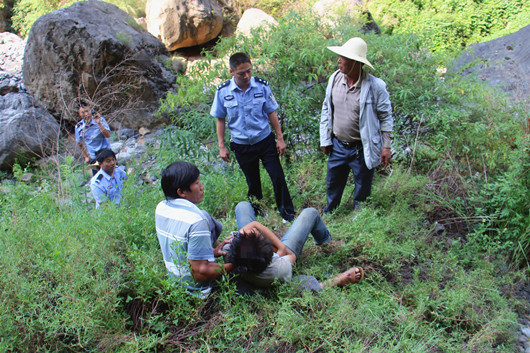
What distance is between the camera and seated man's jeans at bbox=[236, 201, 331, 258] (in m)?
3.13

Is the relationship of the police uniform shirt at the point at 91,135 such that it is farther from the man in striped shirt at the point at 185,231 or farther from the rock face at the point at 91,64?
the man in striped shirt at the point at 185,231

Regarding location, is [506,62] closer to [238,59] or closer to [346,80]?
[346,80]

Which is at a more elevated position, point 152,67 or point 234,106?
point 234,106

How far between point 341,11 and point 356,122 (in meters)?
2.95

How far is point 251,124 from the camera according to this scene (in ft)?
13.2

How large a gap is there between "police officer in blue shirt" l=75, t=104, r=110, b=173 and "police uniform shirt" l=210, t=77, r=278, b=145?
223cm

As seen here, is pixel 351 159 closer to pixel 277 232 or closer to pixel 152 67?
pixel 277 232

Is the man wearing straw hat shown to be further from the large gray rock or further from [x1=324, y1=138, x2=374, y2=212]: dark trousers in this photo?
the large gray rock

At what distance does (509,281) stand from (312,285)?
1.80 meters

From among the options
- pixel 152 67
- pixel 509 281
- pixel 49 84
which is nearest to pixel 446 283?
pixel 509 281

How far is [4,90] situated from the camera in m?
9.44

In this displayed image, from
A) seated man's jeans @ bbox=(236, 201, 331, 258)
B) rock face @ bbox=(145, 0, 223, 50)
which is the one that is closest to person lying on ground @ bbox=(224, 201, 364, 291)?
seated man's jeans @ bbox=(236, 201, 331, 258)

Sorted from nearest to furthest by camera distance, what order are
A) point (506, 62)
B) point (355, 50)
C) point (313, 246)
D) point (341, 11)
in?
point (313, 246) < point (355, 50) < point (341, 11) < point (506, 62)

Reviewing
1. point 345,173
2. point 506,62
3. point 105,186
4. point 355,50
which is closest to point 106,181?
point 105,186
